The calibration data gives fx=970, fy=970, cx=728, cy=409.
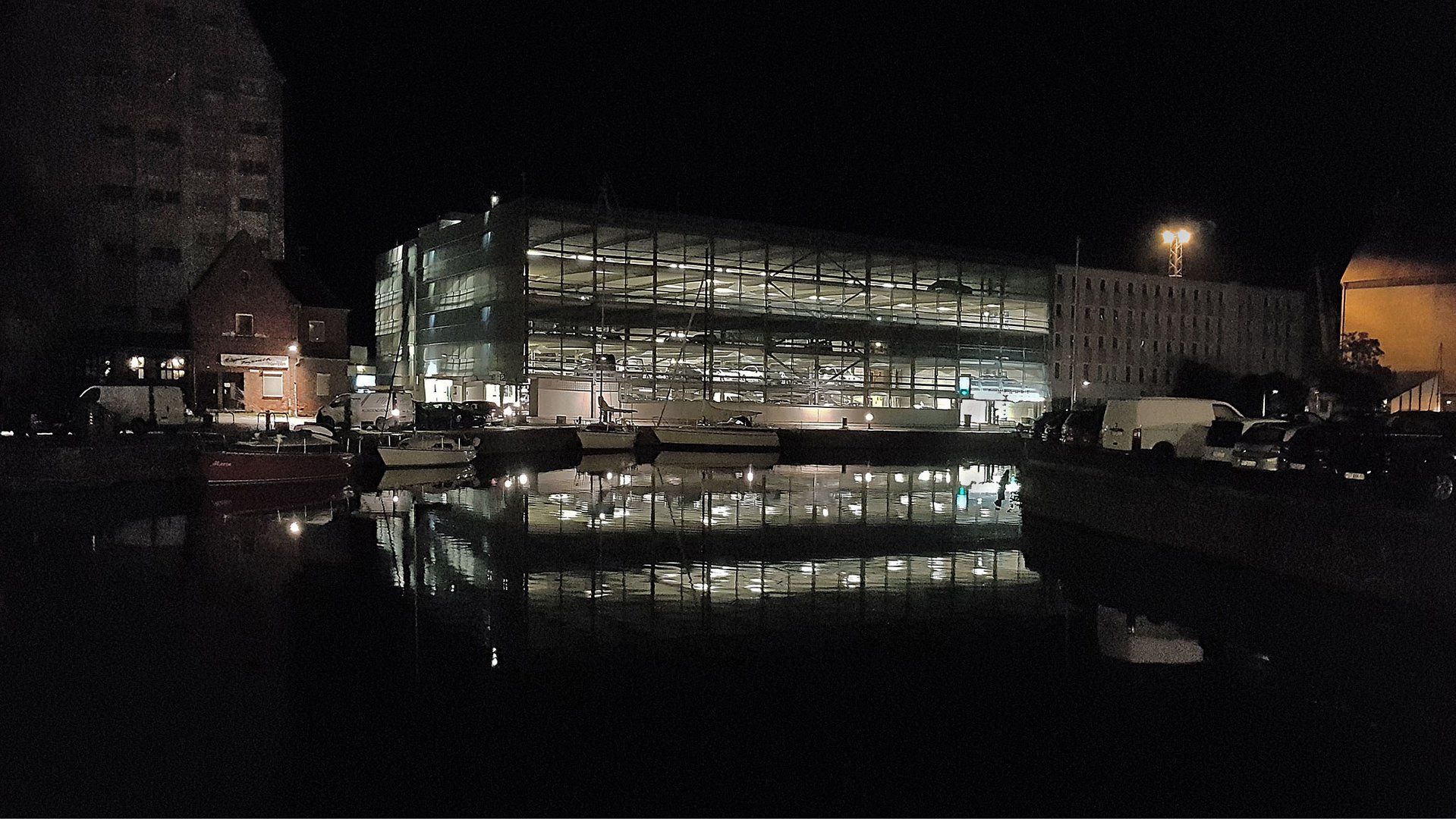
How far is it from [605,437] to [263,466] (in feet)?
64.1

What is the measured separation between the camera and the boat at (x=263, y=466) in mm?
29812

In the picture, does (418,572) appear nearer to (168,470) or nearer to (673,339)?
(168,470)

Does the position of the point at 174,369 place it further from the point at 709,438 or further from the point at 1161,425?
the point at 1161,425

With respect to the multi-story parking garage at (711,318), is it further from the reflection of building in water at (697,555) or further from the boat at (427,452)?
the reflection of building in water at (697,555)

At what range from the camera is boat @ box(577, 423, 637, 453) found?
47656 millimetres

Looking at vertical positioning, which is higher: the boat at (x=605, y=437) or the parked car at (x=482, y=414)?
the parked car at (x=482, y=414)

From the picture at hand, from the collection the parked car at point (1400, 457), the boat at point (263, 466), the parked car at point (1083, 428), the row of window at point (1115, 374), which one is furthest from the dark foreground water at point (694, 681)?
the row of window at point (1115, 374)

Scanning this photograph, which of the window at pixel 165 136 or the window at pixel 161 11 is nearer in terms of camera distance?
the window at pixel 161 11

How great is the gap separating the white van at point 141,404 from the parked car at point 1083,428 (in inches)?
1307

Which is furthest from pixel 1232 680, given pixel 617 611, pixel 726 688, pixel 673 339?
pixel 673 339

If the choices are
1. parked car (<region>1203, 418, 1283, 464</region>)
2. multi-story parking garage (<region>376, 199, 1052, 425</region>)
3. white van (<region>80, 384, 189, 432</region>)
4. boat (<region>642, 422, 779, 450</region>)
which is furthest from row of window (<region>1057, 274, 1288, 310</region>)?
white van (<region>80, 384, 189, 432</region>)

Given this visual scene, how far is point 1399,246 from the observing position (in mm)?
46625

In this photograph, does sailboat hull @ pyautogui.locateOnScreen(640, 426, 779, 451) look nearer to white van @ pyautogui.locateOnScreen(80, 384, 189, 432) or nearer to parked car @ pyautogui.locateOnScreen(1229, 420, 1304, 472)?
white van @ pyautogui.locateOnScreen(80, 384, 189, 432)

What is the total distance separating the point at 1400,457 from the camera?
55.5 feet
